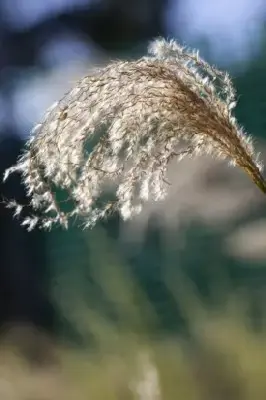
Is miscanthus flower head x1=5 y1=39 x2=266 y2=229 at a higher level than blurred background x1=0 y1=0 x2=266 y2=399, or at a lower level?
lower

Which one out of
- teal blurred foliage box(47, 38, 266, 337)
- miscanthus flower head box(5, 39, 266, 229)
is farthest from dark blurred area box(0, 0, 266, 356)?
miscanthus flower head box(5, 39, 266, 229)

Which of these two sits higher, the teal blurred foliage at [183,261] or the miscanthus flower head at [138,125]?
the teal blurred foliage at [183,261]

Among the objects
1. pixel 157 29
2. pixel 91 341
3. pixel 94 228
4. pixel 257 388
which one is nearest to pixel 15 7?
pixel 157 29

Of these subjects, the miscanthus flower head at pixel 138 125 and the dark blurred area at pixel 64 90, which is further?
the dark blurred area at pixel 64 90

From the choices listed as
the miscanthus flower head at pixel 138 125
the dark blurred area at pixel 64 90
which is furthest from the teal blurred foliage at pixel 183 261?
the miscanthus flower head at pixel 138 125

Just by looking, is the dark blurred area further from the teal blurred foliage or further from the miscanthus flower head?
the miscanthus flower head

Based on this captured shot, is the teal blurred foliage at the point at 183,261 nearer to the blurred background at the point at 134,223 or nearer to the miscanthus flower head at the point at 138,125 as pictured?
the blurred background at the point at 134,223

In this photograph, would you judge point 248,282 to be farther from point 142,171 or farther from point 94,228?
point 142,171
